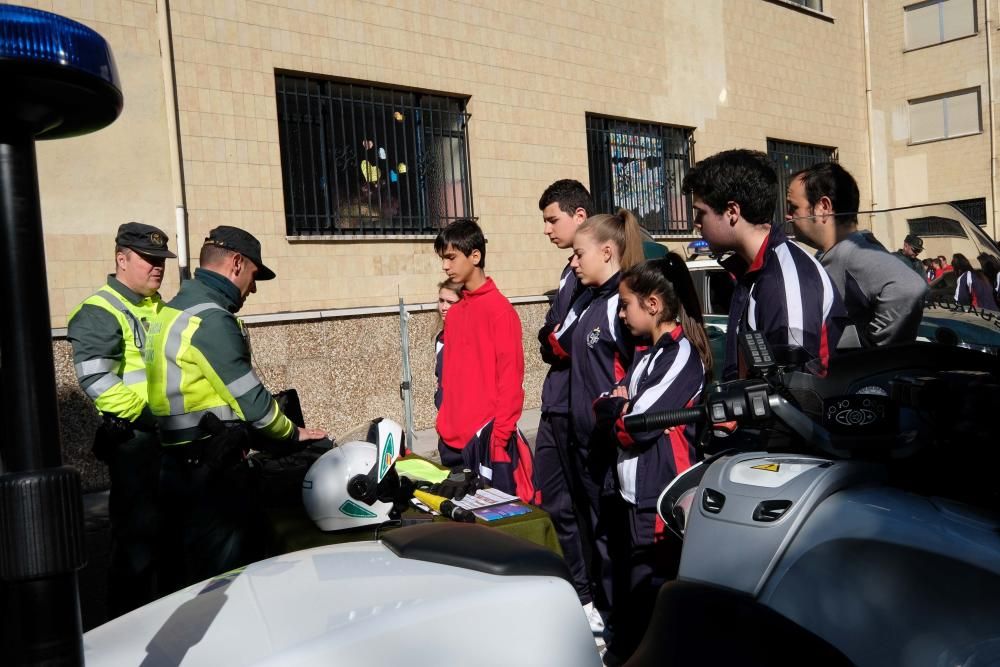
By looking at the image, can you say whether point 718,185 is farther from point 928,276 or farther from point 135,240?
point 135,240

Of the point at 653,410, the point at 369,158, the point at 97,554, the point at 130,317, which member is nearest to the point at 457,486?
the point at 653,410

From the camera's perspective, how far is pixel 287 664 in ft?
3.69

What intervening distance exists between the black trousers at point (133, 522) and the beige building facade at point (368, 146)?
331cm

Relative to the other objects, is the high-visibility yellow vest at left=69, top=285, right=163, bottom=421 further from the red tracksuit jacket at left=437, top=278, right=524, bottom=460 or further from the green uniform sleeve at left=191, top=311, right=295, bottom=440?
the red tracksuit jacket at left=437, top=278, right=524, bottom=460

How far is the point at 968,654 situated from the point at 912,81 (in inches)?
803

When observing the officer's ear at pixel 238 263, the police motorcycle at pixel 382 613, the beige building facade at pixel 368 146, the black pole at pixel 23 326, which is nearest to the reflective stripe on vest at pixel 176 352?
the officer's ear at pixel 238 263

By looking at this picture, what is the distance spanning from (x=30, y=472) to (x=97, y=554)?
4825 millimetres

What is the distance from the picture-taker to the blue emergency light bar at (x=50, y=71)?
82cm

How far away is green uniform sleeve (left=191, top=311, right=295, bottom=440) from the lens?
3164 mm

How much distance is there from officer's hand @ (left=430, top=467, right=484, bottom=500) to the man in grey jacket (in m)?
1.53

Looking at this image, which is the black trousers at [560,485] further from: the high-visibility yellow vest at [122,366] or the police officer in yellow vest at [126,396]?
the high-visibility yellow vest at [122,366]

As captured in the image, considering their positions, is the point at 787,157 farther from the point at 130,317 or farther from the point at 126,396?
the point at 126,396

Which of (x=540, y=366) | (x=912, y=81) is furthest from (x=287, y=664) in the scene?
(x=912, y=81)

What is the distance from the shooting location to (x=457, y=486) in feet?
9.80
